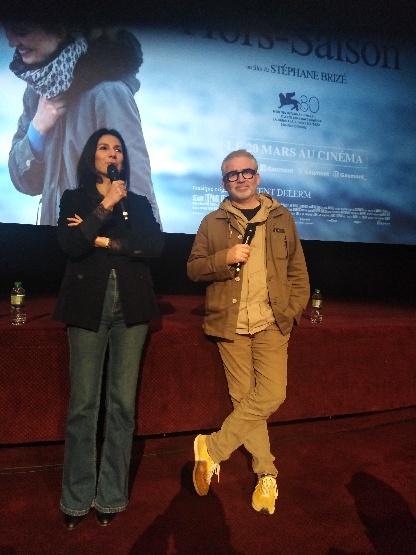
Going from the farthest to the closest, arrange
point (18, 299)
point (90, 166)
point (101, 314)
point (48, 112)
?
1. point (48, 112)
2. point (18, 299)
3. point (90, 166)
4. point (101, 314)

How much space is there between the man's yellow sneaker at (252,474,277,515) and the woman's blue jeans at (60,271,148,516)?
24.0 inches

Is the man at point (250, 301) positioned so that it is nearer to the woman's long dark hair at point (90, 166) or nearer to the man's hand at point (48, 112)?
the woman's long dark hair at point (90, 166)

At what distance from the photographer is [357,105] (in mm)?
4051

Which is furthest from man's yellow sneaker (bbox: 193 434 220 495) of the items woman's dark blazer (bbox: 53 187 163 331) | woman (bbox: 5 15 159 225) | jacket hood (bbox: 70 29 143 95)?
jacket hood (bbox: 70 29 143 95)

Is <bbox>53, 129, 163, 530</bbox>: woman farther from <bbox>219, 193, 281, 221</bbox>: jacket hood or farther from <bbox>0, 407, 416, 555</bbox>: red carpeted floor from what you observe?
<bbox>219, 193, 281, 221</bbox>: jacket hood

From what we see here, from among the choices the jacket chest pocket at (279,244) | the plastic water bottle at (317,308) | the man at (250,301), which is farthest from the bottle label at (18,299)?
the plastic water bottle at (317,308)

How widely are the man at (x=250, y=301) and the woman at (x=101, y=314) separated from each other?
327 mm

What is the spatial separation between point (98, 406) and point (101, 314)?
14.8 inches

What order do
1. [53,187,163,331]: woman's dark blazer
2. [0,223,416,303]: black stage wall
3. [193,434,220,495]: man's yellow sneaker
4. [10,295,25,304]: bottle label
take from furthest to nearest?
[0,223,416,303]: black stage wall, [10,295,25,304]: bottle label, [193,434,220,495]: man's yellow sneaker, [53,187,163,331]: woman's dark blazer

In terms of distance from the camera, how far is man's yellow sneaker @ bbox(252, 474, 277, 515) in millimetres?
1935

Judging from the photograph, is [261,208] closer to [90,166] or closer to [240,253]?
[240,253]

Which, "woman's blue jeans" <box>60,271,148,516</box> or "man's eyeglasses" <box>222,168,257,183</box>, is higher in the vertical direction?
"man's eyeglasses" <box>222,168,257,183</box>

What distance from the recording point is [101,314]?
66.1 inches

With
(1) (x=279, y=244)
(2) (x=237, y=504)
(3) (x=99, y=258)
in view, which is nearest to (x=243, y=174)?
(1) (x=279, y=244)
